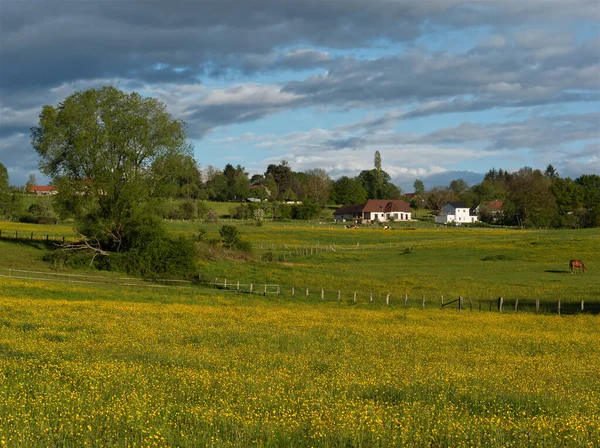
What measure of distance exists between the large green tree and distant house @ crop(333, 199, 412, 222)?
11976 cm

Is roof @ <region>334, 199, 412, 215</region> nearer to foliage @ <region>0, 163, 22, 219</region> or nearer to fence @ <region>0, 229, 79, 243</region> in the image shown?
foliage @ <region>0, 163, 22, 219</region>

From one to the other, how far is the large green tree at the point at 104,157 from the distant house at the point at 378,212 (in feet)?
393

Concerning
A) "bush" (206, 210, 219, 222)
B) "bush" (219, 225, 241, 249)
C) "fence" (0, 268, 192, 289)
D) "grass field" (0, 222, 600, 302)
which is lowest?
"fence" (0, 268, 192, 289)

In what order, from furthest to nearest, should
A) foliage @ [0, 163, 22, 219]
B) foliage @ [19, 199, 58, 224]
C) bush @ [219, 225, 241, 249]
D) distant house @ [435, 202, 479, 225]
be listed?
distant house @ [435, 202, 479, 225] < foliage @ [0, 163, 22, 219] < foliage @ [19, 199, 58, 224] < bush @ [219, 225, 241, 249]

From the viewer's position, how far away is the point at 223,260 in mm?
72125

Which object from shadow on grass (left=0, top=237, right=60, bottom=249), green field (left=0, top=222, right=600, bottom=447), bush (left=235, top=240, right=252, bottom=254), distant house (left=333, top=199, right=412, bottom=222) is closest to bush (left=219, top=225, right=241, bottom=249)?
bush (left=235, top=240, right=252, bottom=254)

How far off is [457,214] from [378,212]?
77.5 feet

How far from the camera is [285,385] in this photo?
13.3 m

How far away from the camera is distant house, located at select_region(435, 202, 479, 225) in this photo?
186m

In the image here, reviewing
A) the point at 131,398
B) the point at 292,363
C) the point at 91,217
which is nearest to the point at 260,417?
the point at 131,398

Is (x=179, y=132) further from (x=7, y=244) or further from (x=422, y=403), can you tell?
(x=422, y=403)

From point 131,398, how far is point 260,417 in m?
2.48

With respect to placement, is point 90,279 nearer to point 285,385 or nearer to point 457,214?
point 285,385

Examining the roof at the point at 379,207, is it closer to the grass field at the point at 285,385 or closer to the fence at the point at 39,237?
the fence at the point at 39,237
